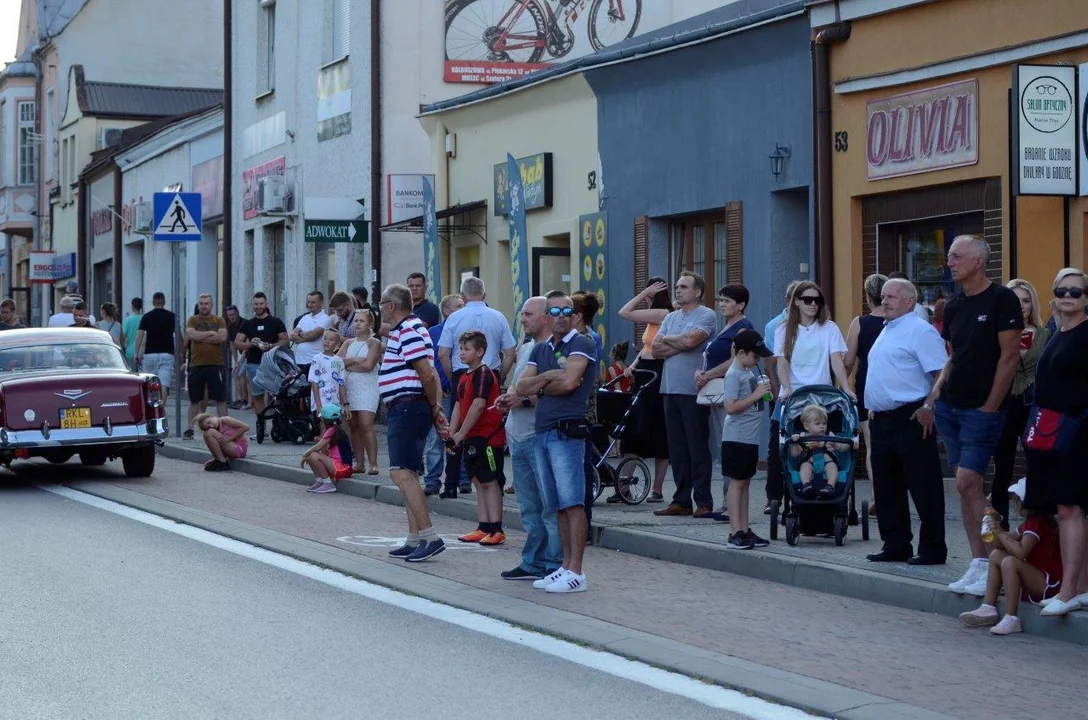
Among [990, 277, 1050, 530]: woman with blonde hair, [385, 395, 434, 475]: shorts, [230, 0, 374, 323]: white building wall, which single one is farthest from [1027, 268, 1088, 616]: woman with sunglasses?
[230, 0, 374, 323]: white building wall

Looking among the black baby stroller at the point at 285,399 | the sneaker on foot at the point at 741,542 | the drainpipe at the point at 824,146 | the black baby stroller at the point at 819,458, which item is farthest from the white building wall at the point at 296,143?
the sneaker on foot at the point at 741,542

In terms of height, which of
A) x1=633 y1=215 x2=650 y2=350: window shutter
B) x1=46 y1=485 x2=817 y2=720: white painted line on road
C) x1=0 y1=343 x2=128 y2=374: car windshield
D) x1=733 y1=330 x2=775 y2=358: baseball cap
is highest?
x1=633 y1=215 x2=650 y2=350: window shutter

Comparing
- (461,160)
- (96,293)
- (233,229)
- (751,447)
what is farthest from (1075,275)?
(96,293)

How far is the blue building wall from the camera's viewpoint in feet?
55.2

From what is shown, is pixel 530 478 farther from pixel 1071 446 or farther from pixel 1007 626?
pixel 1071 446

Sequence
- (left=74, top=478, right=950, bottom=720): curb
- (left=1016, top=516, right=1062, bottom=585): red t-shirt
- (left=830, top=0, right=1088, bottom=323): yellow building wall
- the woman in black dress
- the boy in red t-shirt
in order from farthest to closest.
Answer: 1. the woman in black dress
2. (left=830, top=0, right=1088, bottom=323): yellow building wall
3. the boy in red t-shirt
4. (left=1016, top=516, right=1062, bottom=585): red t-shirt
5. (left=74, top=478, right=950, bottom=720): curb

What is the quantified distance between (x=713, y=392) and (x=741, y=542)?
192cm

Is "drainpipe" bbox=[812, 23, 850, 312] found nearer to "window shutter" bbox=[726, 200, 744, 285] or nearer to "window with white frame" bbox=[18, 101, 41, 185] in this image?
"window shutter" bbox=[726, 200, 744, 285]

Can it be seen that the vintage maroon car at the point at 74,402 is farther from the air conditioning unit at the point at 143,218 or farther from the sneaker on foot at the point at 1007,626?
the air conditioning unit at the point at 143,218

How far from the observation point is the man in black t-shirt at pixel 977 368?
941 cm

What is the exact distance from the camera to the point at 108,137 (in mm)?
48938

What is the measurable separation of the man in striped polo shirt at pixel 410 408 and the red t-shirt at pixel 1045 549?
4135 mm

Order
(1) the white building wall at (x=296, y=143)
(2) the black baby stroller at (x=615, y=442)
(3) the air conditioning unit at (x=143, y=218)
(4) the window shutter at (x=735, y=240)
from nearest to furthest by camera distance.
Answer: (2) the black baby stroller at (x=615, y=442), (4) the window shutter at (x=735, y=240), (1) the white building wall at (x=296, y=143), (3) the air conditioning unit at (x=143, y=218)

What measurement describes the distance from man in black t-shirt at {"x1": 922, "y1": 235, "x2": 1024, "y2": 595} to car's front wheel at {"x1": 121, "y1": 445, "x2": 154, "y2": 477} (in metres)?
10.7
